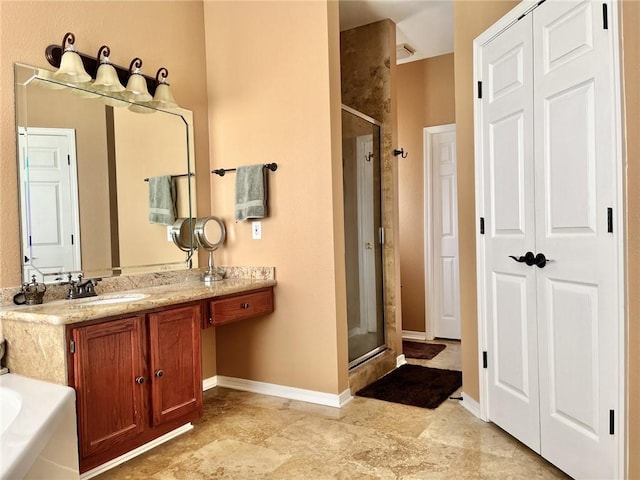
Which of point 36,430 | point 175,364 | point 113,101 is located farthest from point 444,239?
point 36,430

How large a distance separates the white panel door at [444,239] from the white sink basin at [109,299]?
3074mm

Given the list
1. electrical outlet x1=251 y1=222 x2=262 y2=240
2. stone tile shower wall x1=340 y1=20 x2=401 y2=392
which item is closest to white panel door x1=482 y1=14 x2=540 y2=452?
stone tile shower wall x1=340 y1=20 x2=401 y2=392

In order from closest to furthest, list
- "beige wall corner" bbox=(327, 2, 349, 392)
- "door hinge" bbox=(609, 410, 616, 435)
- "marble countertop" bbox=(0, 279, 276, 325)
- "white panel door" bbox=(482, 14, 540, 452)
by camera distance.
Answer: "door hinge" bbox=(609, 410, 616, 435) < "marble countertop" bbox=(0, 279, 276, 325) < "white panel door" bbox=(482, 14, 540, 452) < "beige wall corner" bbox=(327, 2, 349, 392)

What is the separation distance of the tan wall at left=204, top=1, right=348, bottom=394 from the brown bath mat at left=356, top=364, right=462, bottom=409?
33 centimetres

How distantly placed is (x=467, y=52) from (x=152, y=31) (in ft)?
6.49

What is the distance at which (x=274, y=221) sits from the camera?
3186 mm

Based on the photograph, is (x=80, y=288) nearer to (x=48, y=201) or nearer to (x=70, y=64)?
(x=48, y=201)

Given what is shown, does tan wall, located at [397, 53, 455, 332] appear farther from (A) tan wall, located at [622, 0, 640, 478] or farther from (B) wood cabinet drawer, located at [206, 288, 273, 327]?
(A) tan wall, located at [622, 0, 640, 478]

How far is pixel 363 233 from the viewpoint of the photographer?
3543 millimetres

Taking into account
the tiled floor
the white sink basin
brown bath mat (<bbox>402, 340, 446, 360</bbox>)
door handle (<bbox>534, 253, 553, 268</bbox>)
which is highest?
door handle (<bbox>534, 253, 553, 268</bbox>)

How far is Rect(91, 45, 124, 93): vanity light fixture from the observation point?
8.54ft

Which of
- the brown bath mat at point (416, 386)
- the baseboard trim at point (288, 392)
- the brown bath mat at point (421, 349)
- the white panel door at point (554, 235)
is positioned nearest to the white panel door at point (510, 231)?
the white panel door at point (554, 235)

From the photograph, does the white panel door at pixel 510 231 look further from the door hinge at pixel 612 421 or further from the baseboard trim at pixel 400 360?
the baseboard trim at pixel 400 360

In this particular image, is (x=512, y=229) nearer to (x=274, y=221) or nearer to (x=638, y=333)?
(x=638, y=333)
